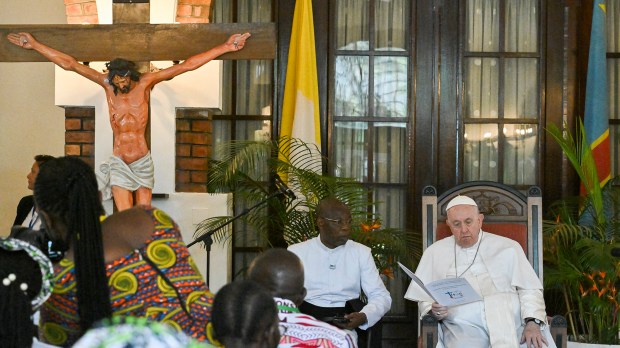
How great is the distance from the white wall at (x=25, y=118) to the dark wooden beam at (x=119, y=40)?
179 cm

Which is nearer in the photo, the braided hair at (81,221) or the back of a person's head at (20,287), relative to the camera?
the back of a person's head at (20,287)

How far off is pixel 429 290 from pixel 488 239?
0.80 metres

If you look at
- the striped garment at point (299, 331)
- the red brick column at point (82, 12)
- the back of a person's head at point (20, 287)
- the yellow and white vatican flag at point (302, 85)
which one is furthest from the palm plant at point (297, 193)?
the back of a person's head at point (20, 287)

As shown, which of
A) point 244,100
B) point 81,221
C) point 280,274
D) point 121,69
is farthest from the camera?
point 244,100

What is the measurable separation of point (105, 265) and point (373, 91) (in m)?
5.46

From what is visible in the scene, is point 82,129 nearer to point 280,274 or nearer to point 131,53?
point 131,53

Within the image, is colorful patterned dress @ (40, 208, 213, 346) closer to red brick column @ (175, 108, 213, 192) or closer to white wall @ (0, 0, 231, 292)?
white wall @ (0, 0, 231, 292)

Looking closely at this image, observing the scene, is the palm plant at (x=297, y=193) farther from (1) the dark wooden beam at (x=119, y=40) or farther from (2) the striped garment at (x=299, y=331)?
(2) the striped garment at (x=299, y=331)

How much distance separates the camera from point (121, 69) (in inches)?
235

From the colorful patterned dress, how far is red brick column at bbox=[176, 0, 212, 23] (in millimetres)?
4320

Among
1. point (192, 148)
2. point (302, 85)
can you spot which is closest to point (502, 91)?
point (302, 85)

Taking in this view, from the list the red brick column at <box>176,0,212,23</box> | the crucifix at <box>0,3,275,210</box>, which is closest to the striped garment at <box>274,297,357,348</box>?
the crucifix at <box>0,3,275,210</box>

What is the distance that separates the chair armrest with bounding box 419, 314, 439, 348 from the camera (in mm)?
5234

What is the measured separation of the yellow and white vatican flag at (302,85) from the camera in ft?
24.5
